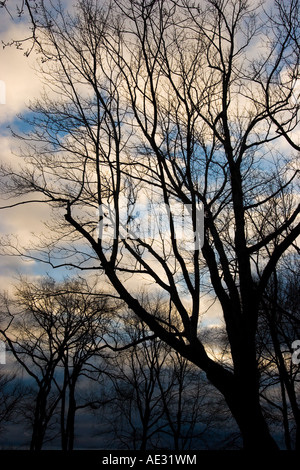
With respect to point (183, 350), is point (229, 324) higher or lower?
higher

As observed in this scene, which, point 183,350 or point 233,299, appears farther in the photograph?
point 233,299

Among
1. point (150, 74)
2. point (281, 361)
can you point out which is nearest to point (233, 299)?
point (150, 74)

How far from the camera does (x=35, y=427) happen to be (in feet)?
Result: 62.8

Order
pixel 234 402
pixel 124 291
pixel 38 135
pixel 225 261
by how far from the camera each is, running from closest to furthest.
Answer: pixel 234 402 → pixel 124 291 → pixel 225 261 → pixel 38 135

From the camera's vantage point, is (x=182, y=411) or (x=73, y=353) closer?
(x=73, y=353)

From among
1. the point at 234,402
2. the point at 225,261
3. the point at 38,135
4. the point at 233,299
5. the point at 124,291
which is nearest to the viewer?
the point at 234,402

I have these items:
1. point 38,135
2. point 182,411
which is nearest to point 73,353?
point 182,411

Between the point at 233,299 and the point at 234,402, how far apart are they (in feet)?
5.72

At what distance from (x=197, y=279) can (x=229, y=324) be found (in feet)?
3.31

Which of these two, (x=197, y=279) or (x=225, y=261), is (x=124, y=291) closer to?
(x=197, y=279)

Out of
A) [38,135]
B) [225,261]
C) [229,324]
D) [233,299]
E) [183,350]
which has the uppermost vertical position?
[38,135]

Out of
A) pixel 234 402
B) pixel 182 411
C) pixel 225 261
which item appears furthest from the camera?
pixel 182 411

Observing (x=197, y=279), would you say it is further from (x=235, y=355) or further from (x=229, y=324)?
(x=235, y=355)

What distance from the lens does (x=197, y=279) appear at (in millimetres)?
6555
